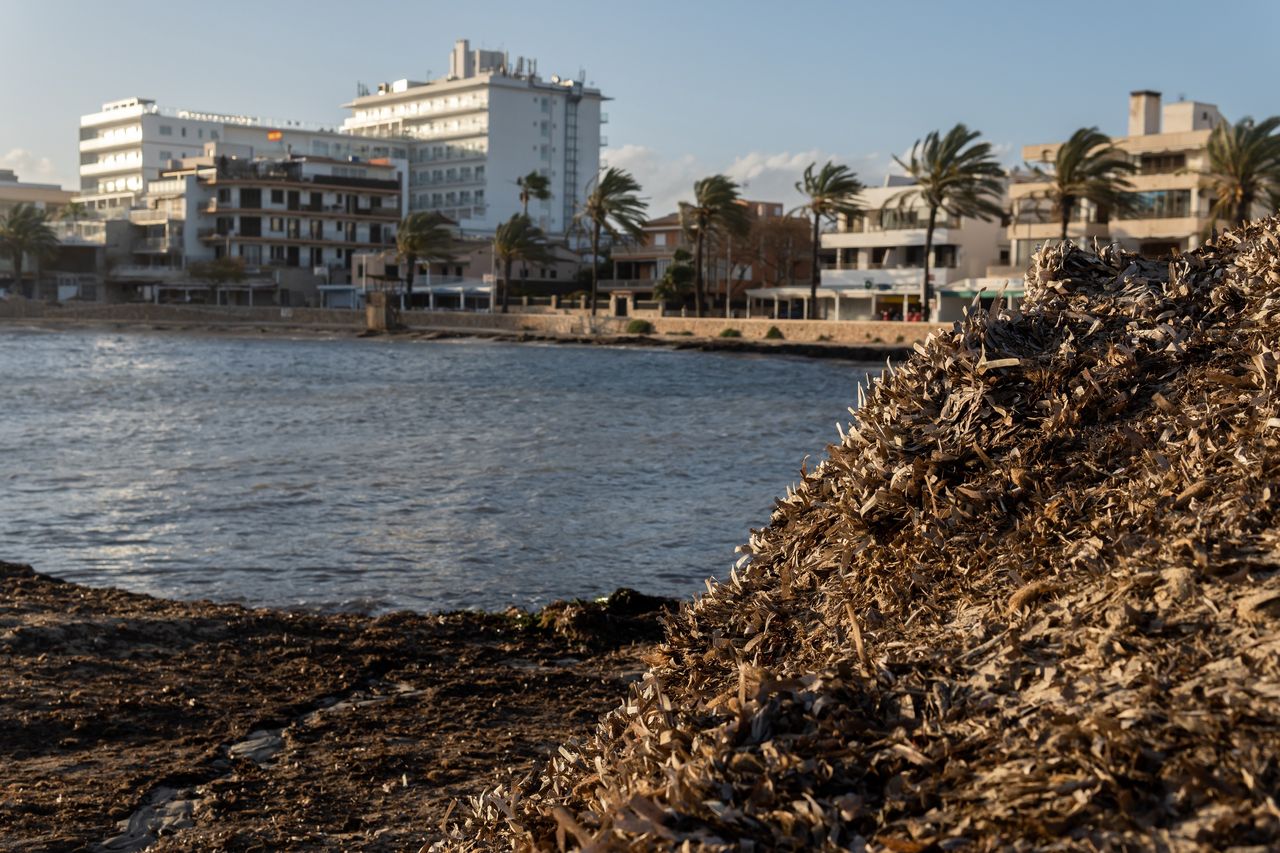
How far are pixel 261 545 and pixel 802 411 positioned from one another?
29362 mm

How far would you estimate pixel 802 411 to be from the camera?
44.6 m

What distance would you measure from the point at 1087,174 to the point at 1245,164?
8.19 meters

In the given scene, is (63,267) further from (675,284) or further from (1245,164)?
(1245,164)

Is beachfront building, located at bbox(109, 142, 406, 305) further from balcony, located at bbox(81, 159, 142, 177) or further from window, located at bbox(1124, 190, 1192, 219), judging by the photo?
window, located at bbox(1124, 190, 1192, 219)

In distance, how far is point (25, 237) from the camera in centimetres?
12988

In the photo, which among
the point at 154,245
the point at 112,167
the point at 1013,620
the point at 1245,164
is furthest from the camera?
the point at 112,167

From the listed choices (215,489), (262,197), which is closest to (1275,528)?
(215,489)

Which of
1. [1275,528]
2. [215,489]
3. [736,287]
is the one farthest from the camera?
[736,287]

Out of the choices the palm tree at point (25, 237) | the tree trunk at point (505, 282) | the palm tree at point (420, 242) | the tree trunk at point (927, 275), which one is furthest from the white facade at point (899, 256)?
the palm tree at point (25, 237)

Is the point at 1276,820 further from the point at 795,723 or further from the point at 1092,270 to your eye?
the point at 1092,270

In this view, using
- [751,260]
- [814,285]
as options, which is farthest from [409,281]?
[814,285]

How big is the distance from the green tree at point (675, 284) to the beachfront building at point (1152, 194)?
25099 mm

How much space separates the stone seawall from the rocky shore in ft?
187

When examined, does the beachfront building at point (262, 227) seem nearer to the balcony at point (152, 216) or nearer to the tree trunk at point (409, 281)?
the balcony at point (152, 216)
